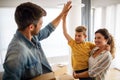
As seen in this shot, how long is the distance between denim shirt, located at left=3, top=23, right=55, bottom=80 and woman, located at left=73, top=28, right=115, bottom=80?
1.96 ft

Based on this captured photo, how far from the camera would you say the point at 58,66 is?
3.53m

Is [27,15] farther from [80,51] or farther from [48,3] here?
[48,3]

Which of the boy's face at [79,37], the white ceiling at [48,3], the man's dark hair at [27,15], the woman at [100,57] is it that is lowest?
the woman at [100,57]

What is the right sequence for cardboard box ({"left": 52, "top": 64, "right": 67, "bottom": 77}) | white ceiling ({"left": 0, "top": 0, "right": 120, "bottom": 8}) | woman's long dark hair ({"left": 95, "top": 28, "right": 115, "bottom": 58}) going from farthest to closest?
cardboard box ({"left": 52, "top": 64, "right": 67, "bottom": 77})
white ceiling ({"left": 0, "top": 0, "right": 120, "bottom": 8})
woman's long dark hair ({"left": 95, "top": 28, "right": 115, "bottom": 58})

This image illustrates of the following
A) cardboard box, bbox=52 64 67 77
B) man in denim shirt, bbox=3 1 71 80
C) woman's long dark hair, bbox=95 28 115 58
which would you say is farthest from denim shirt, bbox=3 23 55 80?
cardboard box, bbox=52 64 67 77

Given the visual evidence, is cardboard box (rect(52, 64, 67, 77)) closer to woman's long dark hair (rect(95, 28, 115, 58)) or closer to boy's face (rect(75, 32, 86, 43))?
boy's face (rect(75, 32, 86, 43))

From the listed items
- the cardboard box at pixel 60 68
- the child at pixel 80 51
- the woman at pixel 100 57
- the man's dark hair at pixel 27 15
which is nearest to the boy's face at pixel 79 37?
the child at pixel 80 51

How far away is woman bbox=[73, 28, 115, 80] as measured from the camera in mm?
1531

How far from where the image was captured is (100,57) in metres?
1.56

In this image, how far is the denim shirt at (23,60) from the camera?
887 mm

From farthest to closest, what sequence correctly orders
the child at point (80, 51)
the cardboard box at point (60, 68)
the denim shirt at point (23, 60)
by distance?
the cardboard box at point (60, 68), the child at point (80, 51), the denim shirt at point (23, 60)

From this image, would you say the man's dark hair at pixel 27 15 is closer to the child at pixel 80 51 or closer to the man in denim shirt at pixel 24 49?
the man in denim shirt at pixel 24 49

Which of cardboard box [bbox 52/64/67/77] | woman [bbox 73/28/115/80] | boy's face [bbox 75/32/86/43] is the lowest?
cardboard box [bbox 52/64/67/77]

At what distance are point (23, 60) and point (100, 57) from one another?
0.89m
